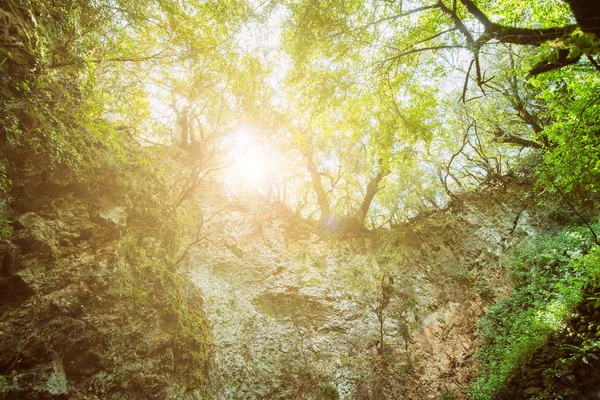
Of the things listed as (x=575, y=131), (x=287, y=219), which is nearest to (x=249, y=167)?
(x=287, y=219)

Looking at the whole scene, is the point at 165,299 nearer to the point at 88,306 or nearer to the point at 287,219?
the point at 88,306

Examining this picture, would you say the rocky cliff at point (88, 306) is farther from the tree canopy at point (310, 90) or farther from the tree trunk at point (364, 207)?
the tree trunk at point (364, 207)

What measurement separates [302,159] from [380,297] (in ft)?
23.9

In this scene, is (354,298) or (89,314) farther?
(354,298)

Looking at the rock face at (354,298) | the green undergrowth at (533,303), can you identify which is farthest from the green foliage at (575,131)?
the rock face at (354,298)

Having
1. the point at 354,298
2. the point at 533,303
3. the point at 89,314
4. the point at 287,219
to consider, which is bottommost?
the point at 533,303

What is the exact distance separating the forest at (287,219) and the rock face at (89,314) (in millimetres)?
31

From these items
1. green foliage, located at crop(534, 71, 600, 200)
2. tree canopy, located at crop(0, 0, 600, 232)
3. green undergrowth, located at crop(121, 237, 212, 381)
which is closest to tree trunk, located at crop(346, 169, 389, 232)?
tree canopy, located at crop(0, 0, 600, 232)

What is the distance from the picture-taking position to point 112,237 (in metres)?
5.82

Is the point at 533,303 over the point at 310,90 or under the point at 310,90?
under

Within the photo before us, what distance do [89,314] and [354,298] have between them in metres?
8.18

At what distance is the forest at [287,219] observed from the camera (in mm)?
4535

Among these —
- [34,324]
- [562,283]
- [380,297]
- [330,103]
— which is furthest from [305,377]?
[330,103]

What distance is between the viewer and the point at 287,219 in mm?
13367
